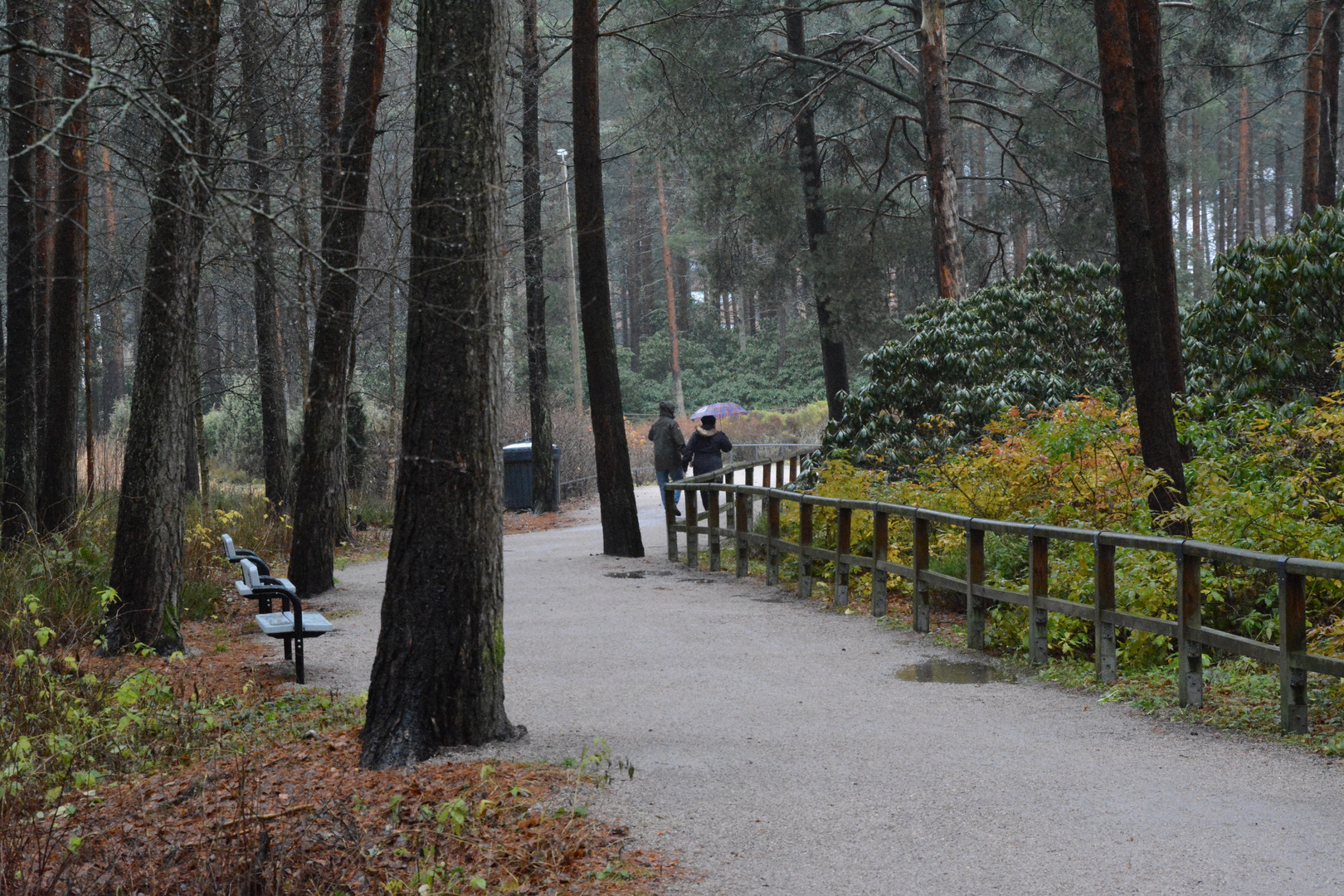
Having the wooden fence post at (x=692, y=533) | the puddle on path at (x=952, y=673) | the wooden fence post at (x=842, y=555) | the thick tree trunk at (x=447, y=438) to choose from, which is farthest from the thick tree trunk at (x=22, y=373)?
the puddle on path at (x=952, y=673)

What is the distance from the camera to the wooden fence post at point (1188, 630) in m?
6.95

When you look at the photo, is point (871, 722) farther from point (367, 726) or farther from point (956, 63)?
point (956, 63)

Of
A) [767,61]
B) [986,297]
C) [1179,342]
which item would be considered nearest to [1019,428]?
[1179,342]

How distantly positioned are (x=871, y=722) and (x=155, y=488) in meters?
5.27

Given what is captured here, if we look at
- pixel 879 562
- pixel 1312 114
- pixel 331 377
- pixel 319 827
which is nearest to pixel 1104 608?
pixel 879 562


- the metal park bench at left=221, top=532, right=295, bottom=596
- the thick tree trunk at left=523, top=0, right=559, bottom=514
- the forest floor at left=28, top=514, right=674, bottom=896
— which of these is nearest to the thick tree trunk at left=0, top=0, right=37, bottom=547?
the metal park bench at left=221, top=532, right=295, bottom=596

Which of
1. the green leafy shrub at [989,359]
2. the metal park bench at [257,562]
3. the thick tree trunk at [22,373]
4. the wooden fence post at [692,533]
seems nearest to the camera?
the metal park bench at [257,562]

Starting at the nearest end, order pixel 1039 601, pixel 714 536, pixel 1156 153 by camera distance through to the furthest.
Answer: pixel 1039 601 → pixel 1156 153 → pixel 714 536

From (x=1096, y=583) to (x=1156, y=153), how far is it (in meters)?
6.07

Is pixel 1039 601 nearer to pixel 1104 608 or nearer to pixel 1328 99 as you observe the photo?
pixel 1104 608

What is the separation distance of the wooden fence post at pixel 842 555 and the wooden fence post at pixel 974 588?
2080 mm

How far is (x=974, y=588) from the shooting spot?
926 cm

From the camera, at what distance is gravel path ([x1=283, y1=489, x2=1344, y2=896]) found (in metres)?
4.53

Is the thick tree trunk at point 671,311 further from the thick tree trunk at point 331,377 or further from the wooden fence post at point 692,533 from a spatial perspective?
the thick tree trunk at point 331,377
